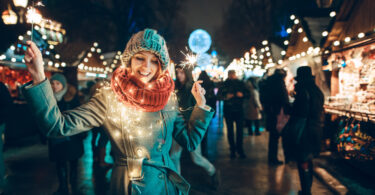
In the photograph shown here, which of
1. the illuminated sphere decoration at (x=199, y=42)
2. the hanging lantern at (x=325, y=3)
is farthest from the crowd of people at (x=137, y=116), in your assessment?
the hanging lantern at (x=325, y=3)

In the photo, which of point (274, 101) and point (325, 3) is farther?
point (325, 3)

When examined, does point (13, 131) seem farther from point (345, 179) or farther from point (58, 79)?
point (345, 179)

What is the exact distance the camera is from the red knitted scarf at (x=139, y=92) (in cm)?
196

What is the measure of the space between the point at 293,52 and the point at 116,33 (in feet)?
58.5

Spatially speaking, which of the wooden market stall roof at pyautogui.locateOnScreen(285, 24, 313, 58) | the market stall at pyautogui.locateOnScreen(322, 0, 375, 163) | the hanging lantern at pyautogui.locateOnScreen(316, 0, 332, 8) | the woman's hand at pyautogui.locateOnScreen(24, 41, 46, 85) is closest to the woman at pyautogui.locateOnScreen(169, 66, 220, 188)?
the market stall at pyautogui.locateOnScreen(322, 0, 375, 163)

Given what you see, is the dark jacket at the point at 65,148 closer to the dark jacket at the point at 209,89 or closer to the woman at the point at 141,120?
the dark jacket at the point at 209,89

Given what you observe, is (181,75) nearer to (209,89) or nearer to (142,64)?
(209,89)

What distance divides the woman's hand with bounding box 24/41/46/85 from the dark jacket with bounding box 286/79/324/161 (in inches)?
144

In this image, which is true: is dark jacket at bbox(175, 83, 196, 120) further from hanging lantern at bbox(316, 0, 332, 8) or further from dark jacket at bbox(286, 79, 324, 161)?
hanging lantern at bbox(316, 0, 332, 8)

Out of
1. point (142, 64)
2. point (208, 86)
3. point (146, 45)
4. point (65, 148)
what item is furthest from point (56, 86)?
point (146, 45)

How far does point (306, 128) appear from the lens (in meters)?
3.96

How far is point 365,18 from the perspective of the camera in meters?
5.51

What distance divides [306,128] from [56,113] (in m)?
3.60

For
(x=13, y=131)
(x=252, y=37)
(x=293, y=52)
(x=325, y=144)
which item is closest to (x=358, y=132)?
(x=325, y=144)
